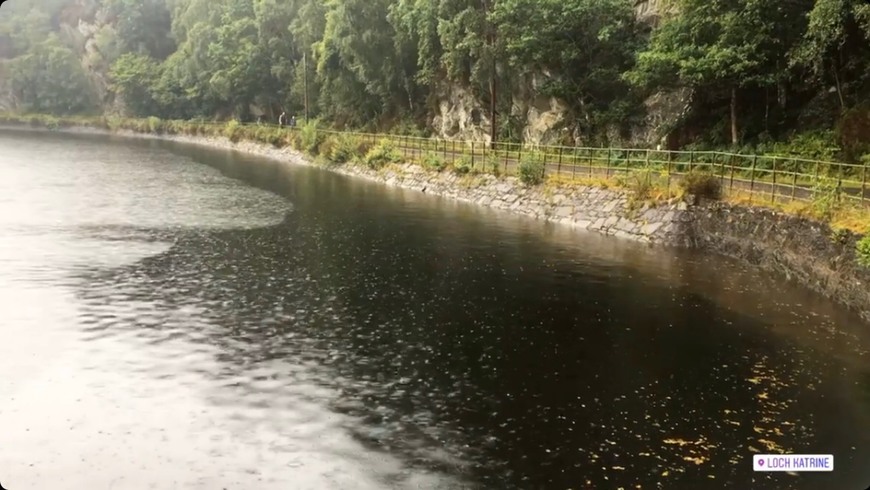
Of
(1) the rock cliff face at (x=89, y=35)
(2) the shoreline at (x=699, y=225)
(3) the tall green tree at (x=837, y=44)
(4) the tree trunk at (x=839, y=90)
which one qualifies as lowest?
(2) the shoreline at (x=699, y=225)

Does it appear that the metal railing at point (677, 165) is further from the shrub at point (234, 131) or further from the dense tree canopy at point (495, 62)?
the shrub at point (234, 131)

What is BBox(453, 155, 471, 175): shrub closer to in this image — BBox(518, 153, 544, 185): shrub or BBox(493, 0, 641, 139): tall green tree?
BBox(518, 153, 544, 185): shrub

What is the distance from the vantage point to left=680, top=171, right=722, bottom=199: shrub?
96.1ft

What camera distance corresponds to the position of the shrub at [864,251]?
726 inches

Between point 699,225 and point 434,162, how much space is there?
23.4m

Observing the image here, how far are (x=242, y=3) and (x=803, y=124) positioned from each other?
8432 centimetres

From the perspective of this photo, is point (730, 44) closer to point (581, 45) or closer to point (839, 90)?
point (839, 90)

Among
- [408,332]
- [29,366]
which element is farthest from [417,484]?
[29,366]

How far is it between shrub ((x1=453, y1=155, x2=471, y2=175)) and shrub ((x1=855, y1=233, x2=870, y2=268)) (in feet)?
94.5

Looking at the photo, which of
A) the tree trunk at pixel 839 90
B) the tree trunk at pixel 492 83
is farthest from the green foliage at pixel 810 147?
the tree trunk at pixel 492 83

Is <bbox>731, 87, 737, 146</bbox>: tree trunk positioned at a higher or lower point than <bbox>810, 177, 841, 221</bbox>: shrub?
higher

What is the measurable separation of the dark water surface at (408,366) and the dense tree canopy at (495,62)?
40.6 feet

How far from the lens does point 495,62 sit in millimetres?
53000
